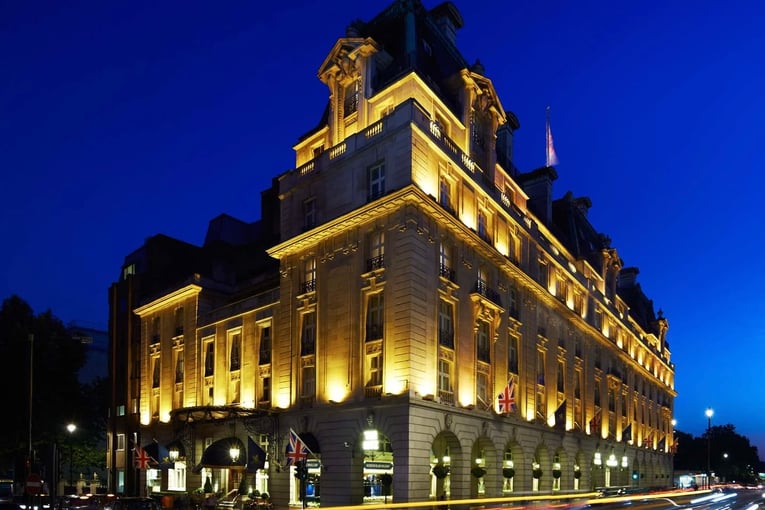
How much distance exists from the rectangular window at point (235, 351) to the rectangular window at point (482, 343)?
16.8 metres

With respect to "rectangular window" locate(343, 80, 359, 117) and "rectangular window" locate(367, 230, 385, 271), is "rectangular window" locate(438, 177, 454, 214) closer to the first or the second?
"rectangular window" locate(367, 230, 385, 271)

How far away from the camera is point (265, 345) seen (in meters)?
46.3

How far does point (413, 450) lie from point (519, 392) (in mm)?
14881

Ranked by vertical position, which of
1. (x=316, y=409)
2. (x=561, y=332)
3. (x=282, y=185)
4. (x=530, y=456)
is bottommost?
(x=530, y=456)

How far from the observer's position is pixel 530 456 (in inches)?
1812

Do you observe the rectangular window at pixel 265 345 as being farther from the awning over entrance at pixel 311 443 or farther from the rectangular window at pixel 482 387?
the rectangular window at pixel 482 387

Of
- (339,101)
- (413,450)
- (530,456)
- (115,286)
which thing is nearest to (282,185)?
(339,101)

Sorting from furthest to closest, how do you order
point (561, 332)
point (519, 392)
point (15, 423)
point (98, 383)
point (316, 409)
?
point (98, 383), point (561, 332), point (15, 423), point (519, 392), point (316, 409)

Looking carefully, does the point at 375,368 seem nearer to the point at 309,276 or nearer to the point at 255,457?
the point at 309,276

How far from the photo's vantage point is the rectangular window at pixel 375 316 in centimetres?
3659

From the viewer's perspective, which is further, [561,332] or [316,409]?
[561,332]

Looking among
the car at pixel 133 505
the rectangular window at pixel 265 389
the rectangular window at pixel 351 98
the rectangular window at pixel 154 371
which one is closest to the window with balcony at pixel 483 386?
the rectangular window at pixel 265 389

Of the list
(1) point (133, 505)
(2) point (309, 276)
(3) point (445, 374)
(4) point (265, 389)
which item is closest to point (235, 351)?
(4) point (265, 389)

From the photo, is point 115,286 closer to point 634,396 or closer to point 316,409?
point 316,409
